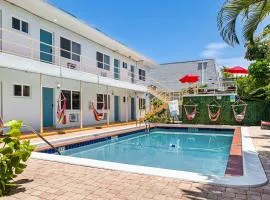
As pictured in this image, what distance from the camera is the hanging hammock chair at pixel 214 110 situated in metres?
19.3

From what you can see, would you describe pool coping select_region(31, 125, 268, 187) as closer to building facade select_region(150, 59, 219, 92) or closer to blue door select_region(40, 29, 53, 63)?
blue door select_region(40, 29, 53, 63)

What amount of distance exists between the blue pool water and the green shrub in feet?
15.4

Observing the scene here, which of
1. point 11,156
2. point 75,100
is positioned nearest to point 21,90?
point 75,100

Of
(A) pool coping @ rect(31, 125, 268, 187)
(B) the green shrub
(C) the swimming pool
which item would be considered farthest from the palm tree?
(B) the green shrub

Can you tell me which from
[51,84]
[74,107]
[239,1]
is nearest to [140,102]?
[74,107]

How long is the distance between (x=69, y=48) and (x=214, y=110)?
11484 millimetres

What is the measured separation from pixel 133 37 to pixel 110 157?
840 inches

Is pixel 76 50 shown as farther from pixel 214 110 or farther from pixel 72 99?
pixel 214 110

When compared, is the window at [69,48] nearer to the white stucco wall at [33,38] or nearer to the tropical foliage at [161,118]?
the white stucco wall at [33,38]

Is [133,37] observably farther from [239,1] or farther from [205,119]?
[239,1]

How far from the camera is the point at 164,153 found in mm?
10523

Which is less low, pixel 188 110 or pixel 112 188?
pixel 188 110

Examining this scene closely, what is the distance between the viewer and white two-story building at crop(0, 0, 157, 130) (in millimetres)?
11074

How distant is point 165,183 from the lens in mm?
4539
